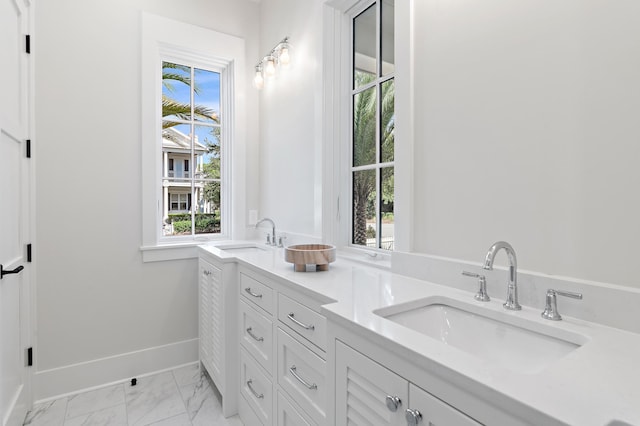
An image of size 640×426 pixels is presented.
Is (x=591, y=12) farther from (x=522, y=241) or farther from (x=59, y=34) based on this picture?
(x=59, y=34)

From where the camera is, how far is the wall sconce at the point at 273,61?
235 cm

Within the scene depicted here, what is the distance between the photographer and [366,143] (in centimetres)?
194

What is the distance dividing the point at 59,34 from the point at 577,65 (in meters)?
2.80

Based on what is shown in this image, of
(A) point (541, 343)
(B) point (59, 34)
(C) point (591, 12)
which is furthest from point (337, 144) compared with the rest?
(B) point (59, 34)

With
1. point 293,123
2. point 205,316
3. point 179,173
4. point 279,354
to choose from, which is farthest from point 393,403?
point 179,173

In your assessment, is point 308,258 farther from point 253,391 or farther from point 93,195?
point 93,195

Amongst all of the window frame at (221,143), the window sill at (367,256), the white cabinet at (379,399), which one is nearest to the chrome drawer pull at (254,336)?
the window sill at (367,256)

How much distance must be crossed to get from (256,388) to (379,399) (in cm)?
106

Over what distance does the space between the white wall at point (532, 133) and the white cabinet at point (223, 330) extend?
110 centimetres

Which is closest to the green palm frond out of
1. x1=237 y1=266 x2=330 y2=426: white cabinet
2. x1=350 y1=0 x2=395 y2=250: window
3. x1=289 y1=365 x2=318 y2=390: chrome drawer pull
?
x1=350 y1=0 x2=395 y2=250: window

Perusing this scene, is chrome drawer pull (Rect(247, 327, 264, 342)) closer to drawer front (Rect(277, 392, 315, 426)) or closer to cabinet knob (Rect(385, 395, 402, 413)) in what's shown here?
drawer front (Rect(277, 392, 315, 426))

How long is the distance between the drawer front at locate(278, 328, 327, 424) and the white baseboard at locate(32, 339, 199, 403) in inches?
57.6

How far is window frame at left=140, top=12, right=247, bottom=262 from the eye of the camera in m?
2.44

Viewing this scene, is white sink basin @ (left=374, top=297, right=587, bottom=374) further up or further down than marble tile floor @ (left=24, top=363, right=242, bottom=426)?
further up
